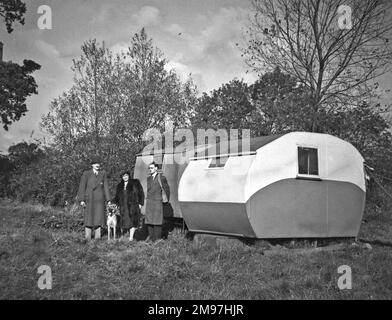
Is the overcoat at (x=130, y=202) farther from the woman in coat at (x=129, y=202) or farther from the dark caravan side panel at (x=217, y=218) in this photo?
the dark caravan side panel at (x=217, y=218)

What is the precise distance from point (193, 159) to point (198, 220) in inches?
64.3

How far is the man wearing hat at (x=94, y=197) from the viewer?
1029 centimetres

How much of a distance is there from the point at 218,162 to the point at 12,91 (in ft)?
58.7

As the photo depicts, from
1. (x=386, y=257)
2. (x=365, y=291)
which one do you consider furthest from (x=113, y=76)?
(x=365, y=291)

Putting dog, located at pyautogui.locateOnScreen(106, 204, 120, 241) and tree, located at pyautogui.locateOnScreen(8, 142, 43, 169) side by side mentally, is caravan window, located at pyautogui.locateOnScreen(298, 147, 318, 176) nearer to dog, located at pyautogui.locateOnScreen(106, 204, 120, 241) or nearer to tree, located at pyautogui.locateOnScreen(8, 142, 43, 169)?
dog, located at pyautogui.locateOnScreen(106, 204, 120, 241)

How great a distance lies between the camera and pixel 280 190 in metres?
9.55

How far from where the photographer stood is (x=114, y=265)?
753 cm

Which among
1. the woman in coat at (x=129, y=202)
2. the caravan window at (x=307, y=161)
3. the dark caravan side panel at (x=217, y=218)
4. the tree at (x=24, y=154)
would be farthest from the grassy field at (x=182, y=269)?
the tree at (x=24, y=154)

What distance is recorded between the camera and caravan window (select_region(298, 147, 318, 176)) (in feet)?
32.5

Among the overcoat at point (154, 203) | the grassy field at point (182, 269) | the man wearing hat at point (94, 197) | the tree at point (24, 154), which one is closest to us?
the grassy field at point (182, 269)

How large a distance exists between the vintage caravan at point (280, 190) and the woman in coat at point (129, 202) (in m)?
1.13

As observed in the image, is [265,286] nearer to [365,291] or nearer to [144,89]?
[365,291]

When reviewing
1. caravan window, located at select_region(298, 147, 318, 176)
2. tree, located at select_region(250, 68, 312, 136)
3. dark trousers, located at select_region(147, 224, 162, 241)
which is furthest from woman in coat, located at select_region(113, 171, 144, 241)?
tree, located at select_region(250, 68, 312, 136)

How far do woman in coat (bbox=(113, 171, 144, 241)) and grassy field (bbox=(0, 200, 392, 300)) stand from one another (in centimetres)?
70
